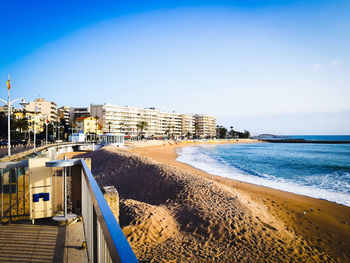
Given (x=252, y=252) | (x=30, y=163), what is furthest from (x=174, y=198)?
(x=30, y=163)

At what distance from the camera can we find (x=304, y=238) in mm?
8430

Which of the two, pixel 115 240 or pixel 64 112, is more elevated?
pixel 64 112

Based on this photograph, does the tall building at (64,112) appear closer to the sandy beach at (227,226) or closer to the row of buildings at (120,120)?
the row of buildings at (120,120)

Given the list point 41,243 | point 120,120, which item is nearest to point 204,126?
point 120,120

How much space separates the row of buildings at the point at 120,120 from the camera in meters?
84.3

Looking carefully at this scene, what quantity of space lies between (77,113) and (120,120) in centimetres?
2280

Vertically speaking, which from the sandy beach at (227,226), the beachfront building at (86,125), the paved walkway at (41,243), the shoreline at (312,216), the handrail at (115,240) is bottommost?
the shoreline at (312,216)

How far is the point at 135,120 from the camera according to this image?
110m

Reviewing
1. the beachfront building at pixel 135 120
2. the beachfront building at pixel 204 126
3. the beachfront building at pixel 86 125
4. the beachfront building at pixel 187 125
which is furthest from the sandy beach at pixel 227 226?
the beachfront building at pixel 204 126

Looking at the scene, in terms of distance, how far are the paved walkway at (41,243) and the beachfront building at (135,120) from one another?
292 ft

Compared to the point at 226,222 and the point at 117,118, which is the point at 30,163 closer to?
the point at 226,222

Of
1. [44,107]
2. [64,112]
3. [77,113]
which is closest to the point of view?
[44,107]

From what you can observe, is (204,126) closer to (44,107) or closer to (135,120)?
(135,120)

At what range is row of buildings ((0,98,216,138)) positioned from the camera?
8431cm
